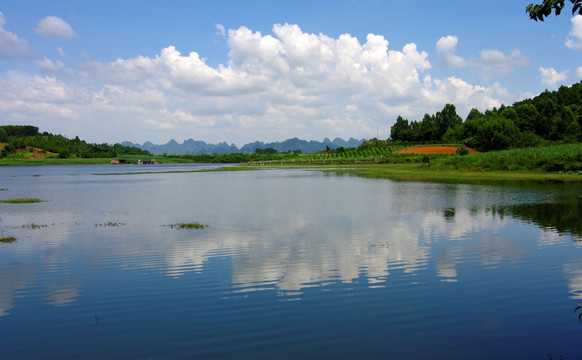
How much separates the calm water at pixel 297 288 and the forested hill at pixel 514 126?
114938 millimetres

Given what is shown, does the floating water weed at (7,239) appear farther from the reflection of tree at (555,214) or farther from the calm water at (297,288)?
the reflection of tree at (555,214)

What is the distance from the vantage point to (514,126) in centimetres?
13362

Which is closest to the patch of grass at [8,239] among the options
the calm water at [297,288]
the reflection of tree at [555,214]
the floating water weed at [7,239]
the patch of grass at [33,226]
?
the floating water weed at [7,239]

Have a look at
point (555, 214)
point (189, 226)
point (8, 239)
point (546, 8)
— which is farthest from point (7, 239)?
point (555, 214)

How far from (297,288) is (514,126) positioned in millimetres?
142051

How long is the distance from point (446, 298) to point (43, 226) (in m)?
25.9

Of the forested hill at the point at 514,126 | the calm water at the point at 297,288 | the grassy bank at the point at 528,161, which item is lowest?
the calm water at the point at 297,288

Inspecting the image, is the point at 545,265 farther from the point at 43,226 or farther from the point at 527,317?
the point at 43,226

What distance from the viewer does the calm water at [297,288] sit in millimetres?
9570

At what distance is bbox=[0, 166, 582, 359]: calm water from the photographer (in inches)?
377

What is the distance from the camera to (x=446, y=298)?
40.6 feet

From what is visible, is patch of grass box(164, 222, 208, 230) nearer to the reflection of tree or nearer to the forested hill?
the reflection of tree

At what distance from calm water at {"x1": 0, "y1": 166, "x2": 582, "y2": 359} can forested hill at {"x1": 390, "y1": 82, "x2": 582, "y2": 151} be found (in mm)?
114938

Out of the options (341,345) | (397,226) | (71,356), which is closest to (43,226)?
(71,356)
